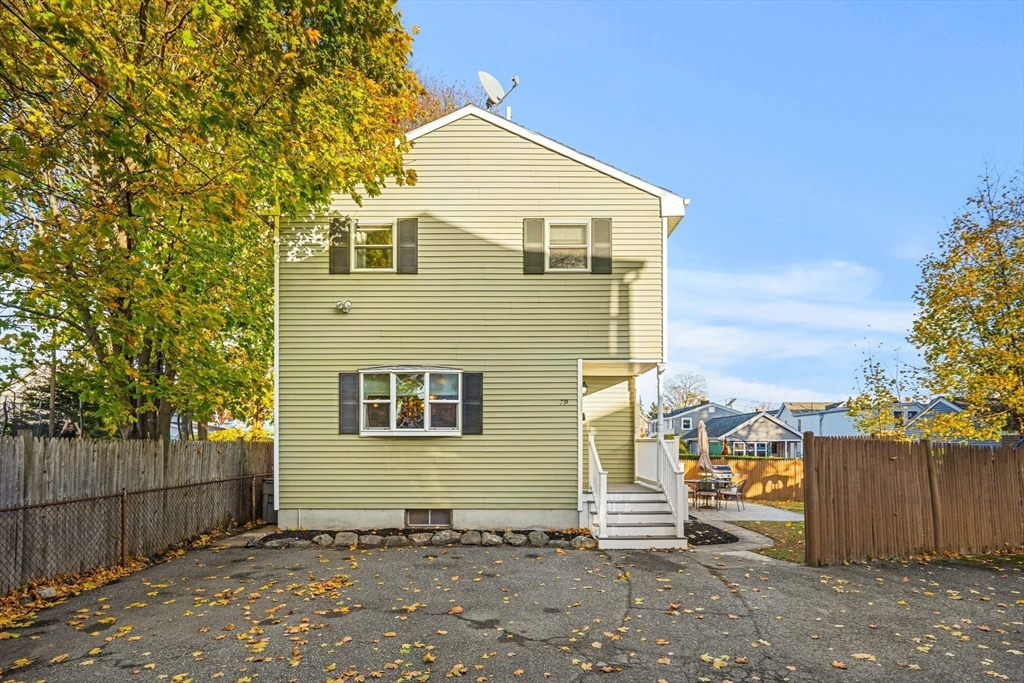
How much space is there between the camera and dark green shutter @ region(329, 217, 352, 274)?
38.8 ft

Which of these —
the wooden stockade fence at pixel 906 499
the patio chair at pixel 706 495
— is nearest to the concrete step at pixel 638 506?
the wooden stockade fence at pixel 906 499

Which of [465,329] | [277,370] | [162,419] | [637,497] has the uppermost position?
[465,329]

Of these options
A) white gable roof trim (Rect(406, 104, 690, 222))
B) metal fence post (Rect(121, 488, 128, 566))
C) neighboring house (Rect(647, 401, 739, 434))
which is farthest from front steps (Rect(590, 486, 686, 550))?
neighboring house (Rect(647, 401, 739, 434))

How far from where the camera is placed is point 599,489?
426 inches

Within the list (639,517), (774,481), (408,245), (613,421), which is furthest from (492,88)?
(774,481)

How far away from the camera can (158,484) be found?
32.7ft

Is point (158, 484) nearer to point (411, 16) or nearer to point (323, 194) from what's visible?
point (323, 194)

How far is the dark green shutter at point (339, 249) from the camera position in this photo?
11820mm

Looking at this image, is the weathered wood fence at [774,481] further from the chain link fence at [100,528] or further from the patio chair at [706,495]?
the chain link fence at [100,528]

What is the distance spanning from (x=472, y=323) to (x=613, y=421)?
4.02 m

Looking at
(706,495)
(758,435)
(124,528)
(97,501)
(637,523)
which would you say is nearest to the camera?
(97,501)

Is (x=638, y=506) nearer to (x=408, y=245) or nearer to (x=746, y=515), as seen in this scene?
(x=746, y=515)

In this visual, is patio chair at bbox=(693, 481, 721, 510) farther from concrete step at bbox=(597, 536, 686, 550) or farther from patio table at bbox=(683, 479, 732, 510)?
concrete step at bbox=(597, 536, 686, 550)

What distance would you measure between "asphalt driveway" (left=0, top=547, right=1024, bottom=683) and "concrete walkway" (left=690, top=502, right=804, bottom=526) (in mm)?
5686
